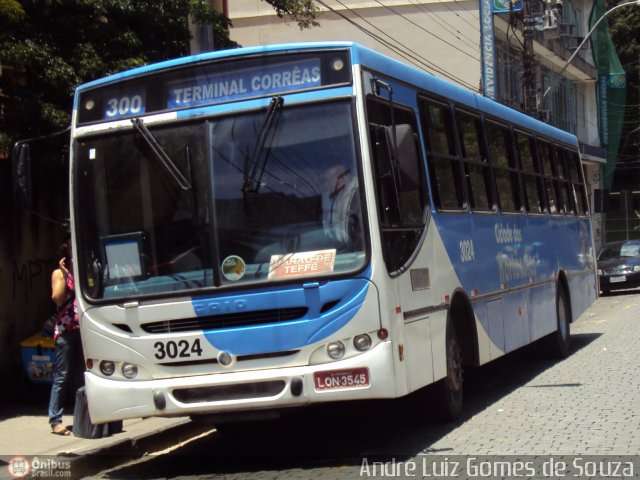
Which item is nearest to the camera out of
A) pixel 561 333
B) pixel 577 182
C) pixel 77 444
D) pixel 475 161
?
pixel 77 444

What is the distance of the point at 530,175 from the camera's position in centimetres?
1256

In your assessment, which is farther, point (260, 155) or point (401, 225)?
point (401, 225)

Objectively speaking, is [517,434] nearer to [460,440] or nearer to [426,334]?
[460,440]

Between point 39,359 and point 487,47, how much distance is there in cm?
2167

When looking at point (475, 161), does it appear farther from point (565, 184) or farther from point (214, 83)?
point (565, 184)

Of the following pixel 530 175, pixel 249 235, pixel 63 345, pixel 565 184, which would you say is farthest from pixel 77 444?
pixel 565 184

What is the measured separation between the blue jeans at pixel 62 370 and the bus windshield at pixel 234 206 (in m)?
1.77

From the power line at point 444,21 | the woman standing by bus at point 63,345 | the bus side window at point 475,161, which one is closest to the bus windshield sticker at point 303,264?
the woman standing by bus at point 63,345

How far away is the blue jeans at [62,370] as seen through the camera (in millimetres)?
8992

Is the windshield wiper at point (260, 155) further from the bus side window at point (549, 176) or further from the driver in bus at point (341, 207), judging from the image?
the bus side window at point (549, 176)

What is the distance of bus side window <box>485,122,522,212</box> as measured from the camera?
1098 cm

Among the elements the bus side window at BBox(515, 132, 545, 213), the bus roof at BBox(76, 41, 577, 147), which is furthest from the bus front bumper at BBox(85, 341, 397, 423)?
the bus side window at BBox(515, 132, 545, 213)

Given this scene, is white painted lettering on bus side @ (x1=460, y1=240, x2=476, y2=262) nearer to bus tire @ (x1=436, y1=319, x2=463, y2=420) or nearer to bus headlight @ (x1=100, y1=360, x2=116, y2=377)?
bus tire @ (x1=436, y1=319, x2=463, y2=420)

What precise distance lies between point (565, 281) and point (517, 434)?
6.45 meters
